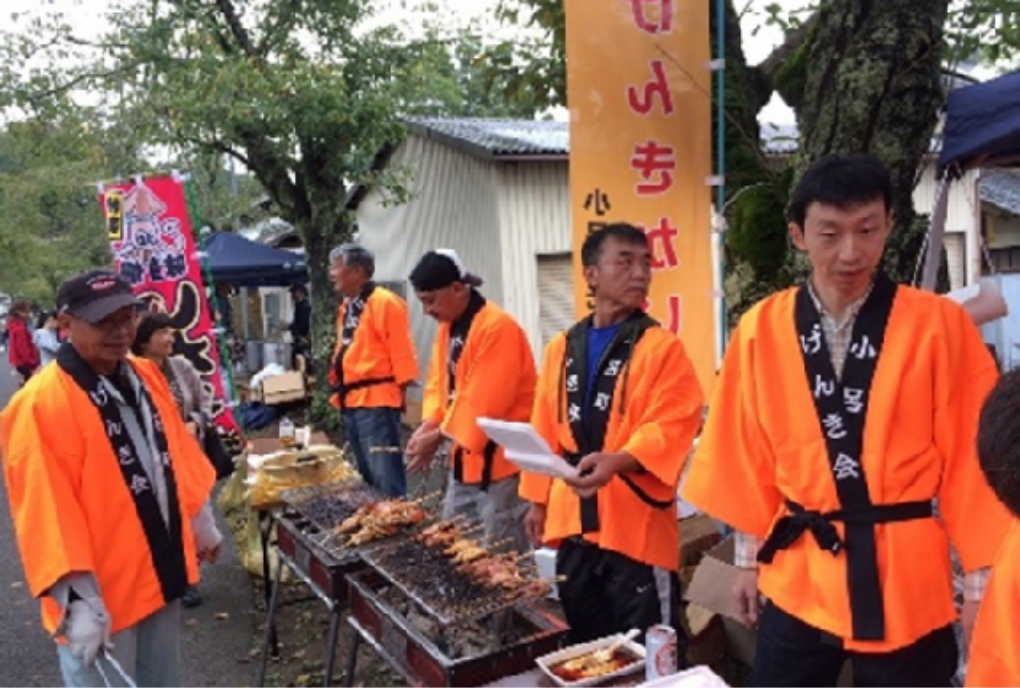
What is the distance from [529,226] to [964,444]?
388 inches

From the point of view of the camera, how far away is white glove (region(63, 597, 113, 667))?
9.99ft

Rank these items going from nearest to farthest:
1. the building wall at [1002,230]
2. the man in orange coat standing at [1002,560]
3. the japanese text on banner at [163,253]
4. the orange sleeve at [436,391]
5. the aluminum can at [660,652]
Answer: the man in orange coat standing at [1002,560], the aluminum can at [660,652], the orange sleeve at [436,391], the japanese text on banner at [163,253], the building wall at [1002,230]

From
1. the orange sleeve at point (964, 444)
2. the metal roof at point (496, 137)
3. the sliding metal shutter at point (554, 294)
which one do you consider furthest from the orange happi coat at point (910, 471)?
the sliding metal shutter at point (554, 294)

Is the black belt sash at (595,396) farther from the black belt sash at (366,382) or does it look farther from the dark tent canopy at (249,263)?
the dark tent canopy at (249,263)

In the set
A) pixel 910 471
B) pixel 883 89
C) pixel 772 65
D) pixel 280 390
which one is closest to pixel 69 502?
pixel 910 471

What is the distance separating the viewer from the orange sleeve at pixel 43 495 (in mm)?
3051

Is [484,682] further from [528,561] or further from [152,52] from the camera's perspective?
[152,52]

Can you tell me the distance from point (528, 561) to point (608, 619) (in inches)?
27.3

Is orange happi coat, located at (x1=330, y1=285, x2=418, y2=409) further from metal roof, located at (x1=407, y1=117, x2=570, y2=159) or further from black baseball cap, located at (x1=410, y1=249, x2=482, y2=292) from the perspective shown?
metal roof, located at (x1=407, y1=117, x2=570, y2=159)

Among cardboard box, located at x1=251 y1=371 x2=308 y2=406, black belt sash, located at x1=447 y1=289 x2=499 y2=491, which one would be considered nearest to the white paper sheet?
black belt sash, located at x1=447 y1=289 x2=499 y2=491

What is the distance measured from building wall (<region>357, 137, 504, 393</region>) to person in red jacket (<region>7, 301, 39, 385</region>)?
8251 millimetres

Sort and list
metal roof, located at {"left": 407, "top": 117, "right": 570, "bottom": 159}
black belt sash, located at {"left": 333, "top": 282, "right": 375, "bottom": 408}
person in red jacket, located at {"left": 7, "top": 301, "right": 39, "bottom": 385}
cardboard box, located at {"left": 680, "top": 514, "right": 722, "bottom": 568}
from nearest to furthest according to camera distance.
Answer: cardboard box, located at {"left": 680, "top": 514, "right": 722, "bottom": 568} < black belt sash, located at {"left": 333, "top": 282, "right": 375, "bottom": 408} < metal roof, located at {"left": 407, "top": 117, "right": 570, "bottom": 159} < person in red jacket, located at {"left": 7, "top": 301, "right": 39, "bottom": 385}

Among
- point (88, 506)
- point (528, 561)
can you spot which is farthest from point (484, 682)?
point (88, 506)

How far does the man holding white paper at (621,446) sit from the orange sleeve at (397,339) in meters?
4.21
